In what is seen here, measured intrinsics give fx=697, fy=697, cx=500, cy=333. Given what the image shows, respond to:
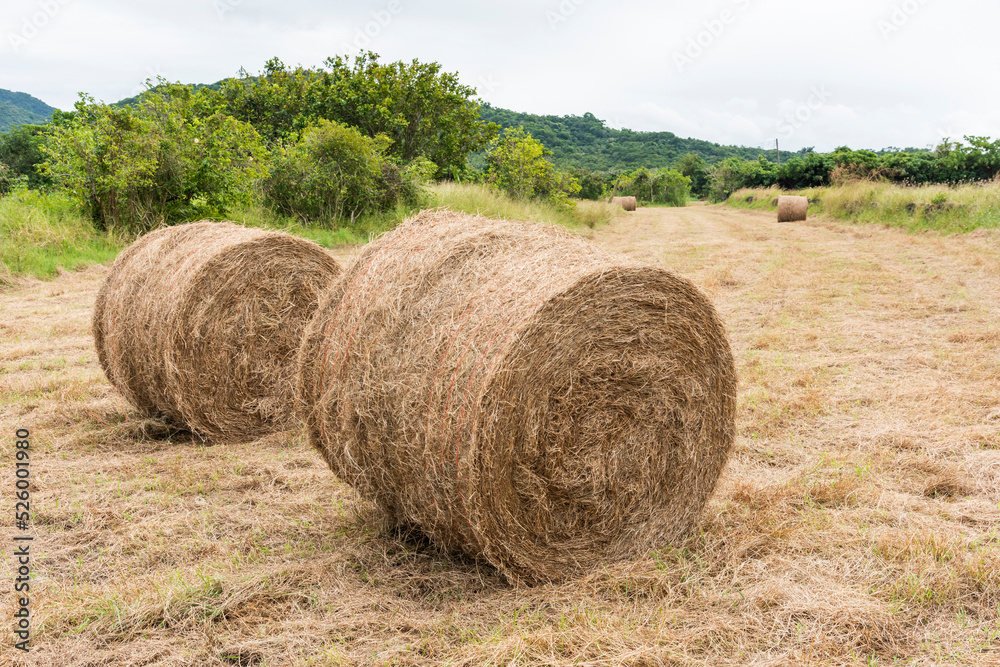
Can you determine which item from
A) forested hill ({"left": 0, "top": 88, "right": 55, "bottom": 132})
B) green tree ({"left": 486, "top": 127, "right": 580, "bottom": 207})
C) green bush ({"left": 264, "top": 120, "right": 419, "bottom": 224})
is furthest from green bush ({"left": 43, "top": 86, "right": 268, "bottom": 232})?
forested hill ({"left": 0, "top": 88, "right": 55, "bottom": 132})

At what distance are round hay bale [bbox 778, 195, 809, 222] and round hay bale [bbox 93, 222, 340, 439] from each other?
22.6 meters

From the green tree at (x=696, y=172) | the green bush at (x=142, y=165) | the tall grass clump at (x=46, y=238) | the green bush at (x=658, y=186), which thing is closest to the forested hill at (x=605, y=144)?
the green tree at (x=696, y=172)

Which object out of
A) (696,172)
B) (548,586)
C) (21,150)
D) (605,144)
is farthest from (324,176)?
(605,144)

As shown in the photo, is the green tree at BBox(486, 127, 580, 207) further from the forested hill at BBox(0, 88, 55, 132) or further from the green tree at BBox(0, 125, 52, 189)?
the forested hill at BBox(0, 88, 55, 132)

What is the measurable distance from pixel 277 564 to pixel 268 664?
0.78m

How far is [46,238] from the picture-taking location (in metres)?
12.6

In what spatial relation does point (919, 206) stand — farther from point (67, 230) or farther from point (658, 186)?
point (658, 186)

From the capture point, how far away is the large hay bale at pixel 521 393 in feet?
10.3

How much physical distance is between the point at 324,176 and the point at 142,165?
16.7ft

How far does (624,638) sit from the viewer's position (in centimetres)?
280

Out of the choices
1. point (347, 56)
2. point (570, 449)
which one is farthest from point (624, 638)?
point (347, 56)

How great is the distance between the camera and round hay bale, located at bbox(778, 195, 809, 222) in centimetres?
2483

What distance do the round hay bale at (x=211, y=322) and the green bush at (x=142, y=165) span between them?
8.59 m

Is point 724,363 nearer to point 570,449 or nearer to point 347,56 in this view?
point 570,449
